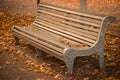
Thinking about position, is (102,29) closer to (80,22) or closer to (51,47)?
(80,22)

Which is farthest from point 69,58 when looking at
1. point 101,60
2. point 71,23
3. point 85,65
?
point 71,23

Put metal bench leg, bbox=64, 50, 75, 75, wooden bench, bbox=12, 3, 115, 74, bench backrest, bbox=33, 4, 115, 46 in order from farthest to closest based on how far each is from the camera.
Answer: bench backrest, bbox=33, 4, 115, 46 → wooden bench, bbox=12, 3, 115, 74 → metal bench leg, bbox=64, 50, 75, 75

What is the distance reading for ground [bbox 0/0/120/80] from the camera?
5211 mm

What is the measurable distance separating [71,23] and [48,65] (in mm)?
1048

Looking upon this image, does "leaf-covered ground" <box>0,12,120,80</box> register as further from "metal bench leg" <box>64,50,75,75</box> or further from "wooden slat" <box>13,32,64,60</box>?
"wooden slat" <box>13,32,64,60</box>

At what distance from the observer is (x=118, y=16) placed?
32.4 ft

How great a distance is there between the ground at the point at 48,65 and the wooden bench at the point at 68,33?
28 cm

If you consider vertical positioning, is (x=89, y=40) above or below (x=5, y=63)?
above

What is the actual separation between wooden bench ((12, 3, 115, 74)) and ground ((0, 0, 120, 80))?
28 centimetres

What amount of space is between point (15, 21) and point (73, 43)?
5.29 m

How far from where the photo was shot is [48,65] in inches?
228

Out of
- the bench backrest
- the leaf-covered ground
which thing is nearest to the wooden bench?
the bench backrest

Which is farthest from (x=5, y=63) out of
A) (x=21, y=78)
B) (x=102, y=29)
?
(x=102, y=29)

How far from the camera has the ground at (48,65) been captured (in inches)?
205
